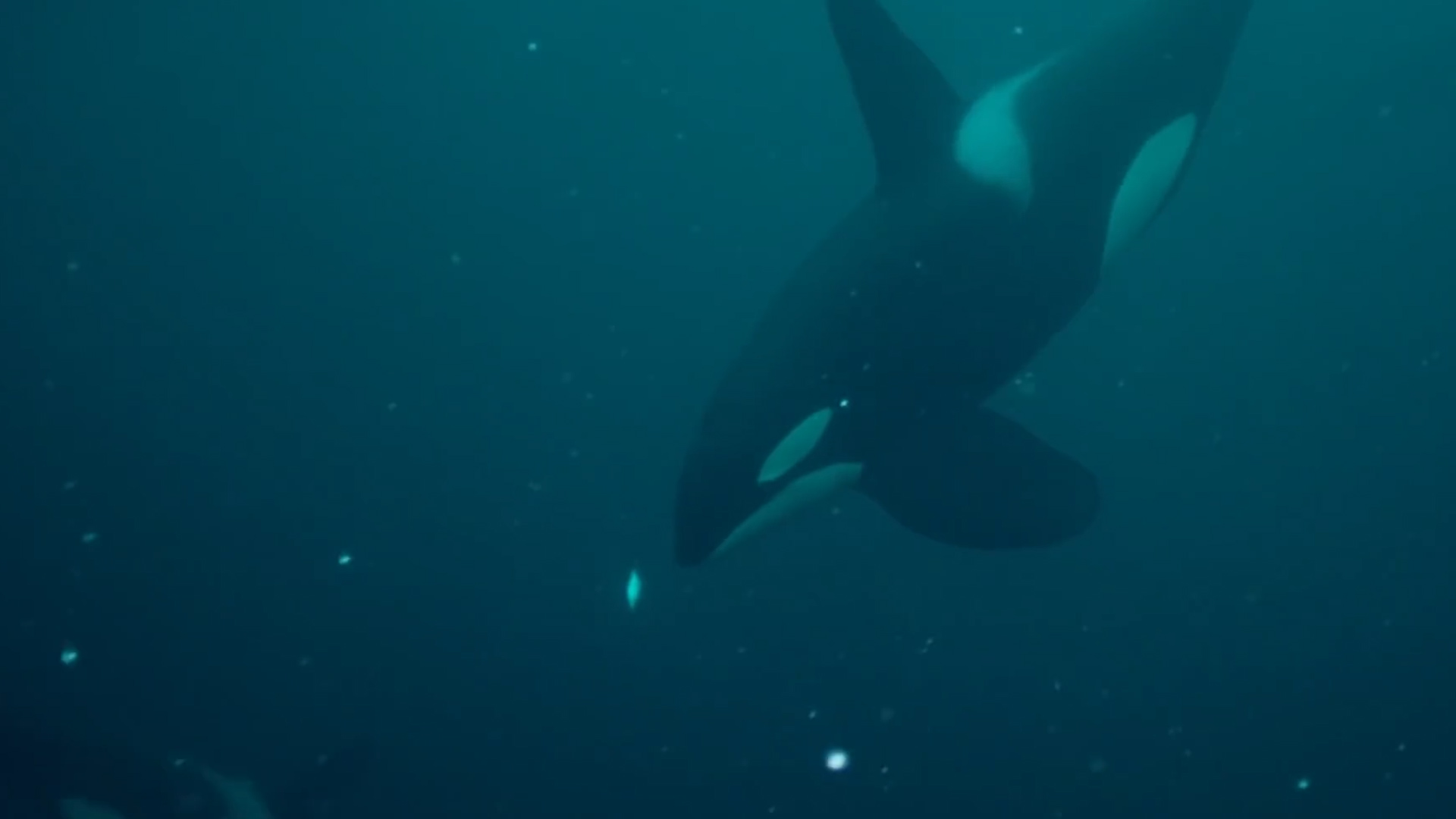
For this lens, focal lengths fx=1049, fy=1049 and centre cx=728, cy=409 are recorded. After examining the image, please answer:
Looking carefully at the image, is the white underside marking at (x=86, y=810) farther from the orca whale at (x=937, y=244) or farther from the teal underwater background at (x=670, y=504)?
the orca whale at (x=937, y=244)

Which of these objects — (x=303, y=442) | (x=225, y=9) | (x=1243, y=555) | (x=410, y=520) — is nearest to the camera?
(x=1243, y=555)

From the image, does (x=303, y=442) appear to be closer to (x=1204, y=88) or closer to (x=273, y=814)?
(x=273, y=814)

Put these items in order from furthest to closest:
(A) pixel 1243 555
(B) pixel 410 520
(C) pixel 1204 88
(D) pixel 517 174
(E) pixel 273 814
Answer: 1. (D) pixel 517 174
2. (B) pixel 410 520
3. (A) pixel 1243 555
4. (E) pixel 273 814
5. (C) pixel 1204 88

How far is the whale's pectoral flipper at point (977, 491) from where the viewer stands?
18.8ft

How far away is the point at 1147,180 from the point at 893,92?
143 centimetres

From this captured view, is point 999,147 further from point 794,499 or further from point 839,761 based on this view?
point 839,761

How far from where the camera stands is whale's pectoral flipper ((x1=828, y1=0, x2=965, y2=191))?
185 inches

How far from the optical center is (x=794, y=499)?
518 centimetres

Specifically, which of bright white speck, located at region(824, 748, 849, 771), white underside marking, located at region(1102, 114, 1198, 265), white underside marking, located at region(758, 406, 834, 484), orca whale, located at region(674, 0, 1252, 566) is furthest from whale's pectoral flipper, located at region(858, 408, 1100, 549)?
bright white speck, located at region(824, 748, 849, 771)

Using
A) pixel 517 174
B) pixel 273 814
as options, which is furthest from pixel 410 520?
pixel 517 174

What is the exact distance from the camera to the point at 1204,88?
199 inches

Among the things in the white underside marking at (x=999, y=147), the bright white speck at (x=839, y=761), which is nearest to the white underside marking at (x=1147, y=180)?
the white underside marking at (x=999, y=147)

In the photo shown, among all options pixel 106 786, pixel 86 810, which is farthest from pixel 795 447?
pixel 86 810

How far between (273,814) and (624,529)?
13.3 ft
